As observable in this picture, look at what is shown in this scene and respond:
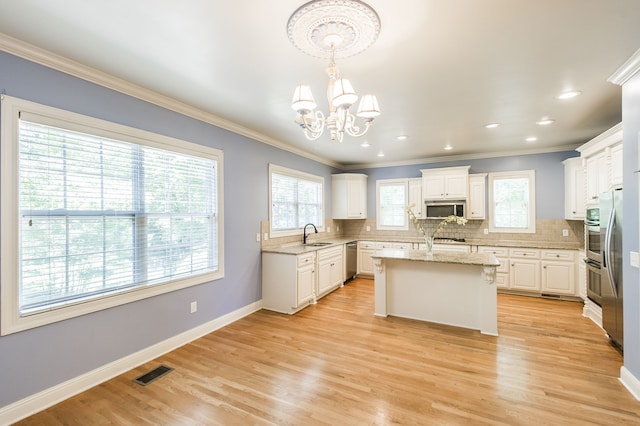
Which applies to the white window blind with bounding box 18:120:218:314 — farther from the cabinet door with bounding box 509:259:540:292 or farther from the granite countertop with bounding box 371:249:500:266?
the cabinet door with bounding box 509:259:540:292

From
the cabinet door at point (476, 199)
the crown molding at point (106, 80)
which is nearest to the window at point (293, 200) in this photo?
the crown molding at point (106, 80)

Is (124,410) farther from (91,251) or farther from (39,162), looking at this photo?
(39,162)

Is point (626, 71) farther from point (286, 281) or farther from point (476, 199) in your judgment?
point (286, 281)

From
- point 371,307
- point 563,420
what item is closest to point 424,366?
point 563,420

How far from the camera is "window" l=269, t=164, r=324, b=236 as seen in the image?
475 cm

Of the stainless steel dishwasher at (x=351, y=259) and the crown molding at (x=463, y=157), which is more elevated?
the crown molding at (x=463, y=157)

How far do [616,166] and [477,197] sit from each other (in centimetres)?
237

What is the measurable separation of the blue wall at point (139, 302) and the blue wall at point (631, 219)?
157 inches

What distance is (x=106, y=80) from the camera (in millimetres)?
2520

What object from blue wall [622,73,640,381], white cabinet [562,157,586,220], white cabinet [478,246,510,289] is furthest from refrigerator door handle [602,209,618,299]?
white cabinet [478,246,510,289]

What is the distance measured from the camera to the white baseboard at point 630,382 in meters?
2.25

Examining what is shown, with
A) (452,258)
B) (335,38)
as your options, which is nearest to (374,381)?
(452,258)

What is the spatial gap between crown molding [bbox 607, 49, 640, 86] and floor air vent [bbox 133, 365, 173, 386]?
458 cm

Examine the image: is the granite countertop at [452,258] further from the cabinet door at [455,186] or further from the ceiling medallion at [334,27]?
the ceiling medallion at [334,27]
